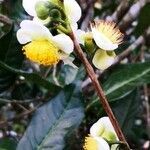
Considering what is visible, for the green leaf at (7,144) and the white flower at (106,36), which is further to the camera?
the green leaf at (7,144)

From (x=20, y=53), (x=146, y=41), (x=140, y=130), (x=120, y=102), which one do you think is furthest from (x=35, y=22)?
(x=140, y=130)

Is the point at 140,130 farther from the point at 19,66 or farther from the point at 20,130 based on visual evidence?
the point at 19,66

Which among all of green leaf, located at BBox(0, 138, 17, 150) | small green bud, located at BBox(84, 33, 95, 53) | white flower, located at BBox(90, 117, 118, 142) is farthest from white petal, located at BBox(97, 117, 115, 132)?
green leaf, located at BBox(0, 138, 17, 150)

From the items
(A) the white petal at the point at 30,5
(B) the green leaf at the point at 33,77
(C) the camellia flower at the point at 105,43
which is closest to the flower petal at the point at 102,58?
(C) the camellia flower at the point at 105,43

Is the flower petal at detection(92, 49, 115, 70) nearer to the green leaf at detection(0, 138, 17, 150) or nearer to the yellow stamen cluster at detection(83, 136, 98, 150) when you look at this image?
the yellow stamen cluster at detection(83, 136, 98, 150)

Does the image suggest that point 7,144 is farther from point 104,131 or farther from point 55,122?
point 104,131

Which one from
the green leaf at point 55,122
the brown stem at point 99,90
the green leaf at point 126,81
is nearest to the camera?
the brown stem at point 99,90

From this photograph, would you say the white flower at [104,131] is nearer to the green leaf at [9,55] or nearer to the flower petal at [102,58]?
the flower petal at [102,58]
